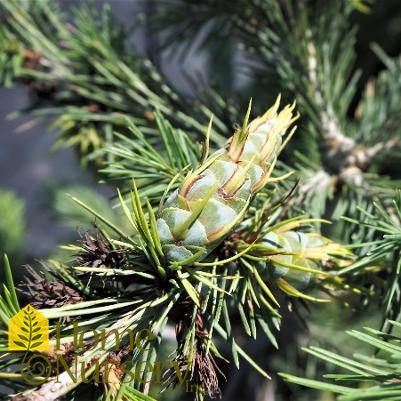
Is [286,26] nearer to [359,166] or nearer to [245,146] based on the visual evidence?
[359,166]

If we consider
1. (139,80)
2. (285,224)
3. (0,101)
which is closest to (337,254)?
(285,224)

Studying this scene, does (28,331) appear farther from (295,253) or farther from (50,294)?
(295,253)

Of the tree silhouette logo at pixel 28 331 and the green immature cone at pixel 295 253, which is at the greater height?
the green immature cone at pixel 295 253

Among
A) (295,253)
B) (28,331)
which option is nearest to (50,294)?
(28,331)

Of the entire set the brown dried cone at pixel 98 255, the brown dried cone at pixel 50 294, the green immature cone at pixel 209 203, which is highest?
the green immature cone at pixel 209 203
